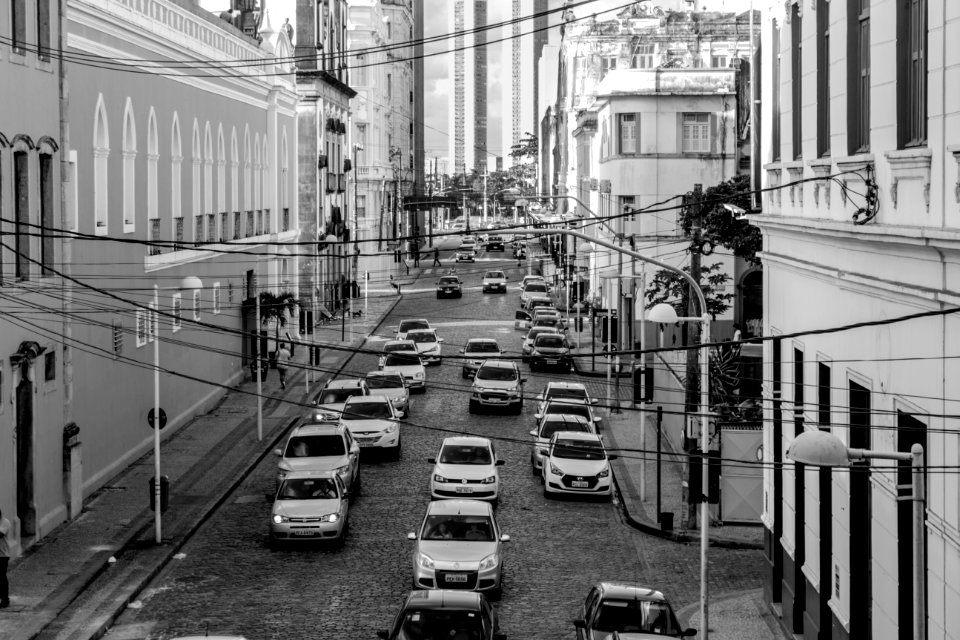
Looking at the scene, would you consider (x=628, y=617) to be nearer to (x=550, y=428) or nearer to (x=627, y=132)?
(x=550, y=428)

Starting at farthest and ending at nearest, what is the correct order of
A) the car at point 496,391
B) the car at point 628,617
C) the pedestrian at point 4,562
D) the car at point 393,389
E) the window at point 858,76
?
the car at point 496,391 < the car at point 393,389 < the pedestrian at point 4,562 < the car at point 628,617 < the window at point 858,76

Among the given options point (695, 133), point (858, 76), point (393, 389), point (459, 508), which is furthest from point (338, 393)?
point (858, 76)

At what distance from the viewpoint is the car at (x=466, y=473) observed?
30.1 meters

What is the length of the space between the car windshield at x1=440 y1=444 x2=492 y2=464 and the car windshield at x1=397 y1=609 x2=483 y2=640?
486 inches

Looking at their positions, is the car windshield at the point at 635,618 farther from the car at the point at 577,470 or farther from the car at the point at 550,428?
the car at the point at 550,428

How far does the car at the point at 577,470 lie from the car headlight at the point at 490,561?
7500 millimetres

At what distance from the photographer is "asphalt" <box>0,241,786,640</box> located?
21.7 metres

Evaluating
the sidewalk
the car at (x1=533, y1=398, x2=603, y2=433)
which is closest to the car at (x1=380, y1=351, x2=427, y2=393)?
the sidewalk

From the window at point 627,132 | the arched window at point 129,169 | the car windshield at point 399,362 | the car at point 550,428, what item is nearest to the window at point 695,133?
the window at point 627,132

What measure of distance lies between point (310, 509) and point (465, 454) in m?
5.52

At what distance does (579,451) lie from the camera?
3139cm

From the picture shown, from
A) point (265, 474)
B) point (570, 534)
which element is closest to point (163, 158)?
point (265, 474)

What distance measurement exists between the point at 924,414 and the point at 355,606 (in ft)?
→ 35.5

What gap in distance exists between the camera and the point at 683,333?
45.3 meters
